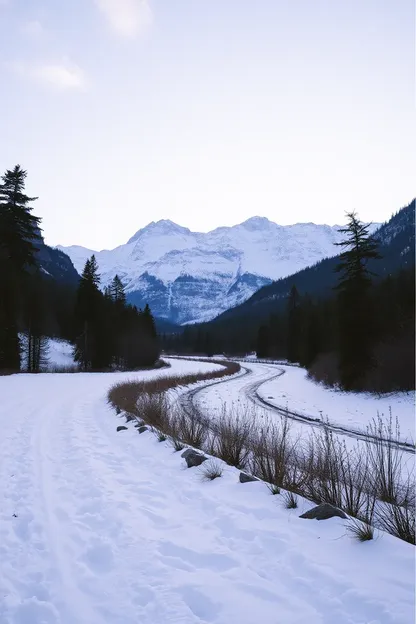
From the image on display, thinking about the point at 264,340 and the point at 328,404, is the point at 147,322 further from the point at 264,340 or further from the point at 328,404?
the point at 328,404

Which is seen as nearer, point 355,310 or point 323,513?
point 323,513

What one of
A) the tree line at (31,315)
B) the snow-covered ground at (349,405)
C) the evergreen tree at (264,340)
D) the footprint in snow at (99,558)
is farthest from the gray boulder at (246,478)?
the evergreen tree at (264,340)

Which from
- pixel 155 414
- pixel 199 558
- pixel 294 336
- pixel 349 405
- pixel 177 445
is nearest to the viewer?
pixel 199 558

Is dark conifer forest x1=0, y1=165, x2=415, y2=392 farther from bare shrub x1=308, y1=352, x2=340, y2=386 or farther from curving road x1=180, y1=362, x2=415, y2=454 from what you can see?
curving road x1=180, y1=362, x2=415, y2=454

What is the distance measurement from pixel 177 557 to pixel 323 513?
1813mm

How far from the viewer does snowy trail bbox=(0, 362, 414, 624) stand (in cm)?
317

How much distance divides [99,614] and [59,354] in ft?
172

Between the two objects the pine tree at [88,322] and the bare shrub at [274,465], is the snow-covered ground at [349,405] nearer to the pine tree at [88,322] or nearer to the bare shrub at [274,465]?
the bare shrub at [274,465]

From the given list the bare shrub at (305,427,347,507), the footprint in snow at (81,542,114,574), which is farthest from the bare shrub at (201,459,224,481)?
the footprint in snow at (81,542,114,574)

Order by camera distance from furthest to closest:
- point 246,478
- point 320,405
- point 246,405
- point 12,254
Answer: point 12,254 < point 320,405 < point 246,405 < point 246,478

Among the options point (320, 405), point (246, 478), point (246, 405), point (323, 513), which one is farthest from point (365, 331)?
point (323, 513)

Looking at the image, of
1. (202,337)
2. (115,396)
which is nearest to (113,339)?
(115,396)

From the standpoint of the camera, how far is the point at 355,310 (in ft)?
88.6

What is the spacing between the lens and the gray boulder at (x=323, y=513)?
445cm
